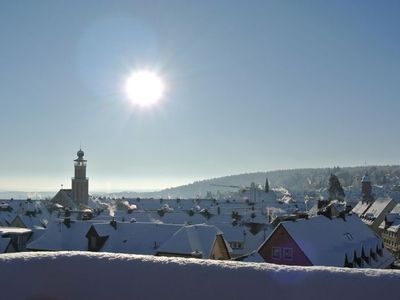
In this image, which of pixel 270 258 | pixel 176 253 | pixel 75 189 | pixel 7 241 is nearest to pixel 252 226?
pixel 176 253

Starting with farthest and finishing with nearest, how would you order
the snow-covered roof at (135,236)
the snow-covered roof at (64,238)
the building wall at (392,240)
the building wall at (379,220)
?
the building wall at (379,220), the building wall at (392,240), the snow-covered roof at (64,238), the snow-covered roof at (135,236)

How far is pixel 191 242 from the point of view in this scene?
133 ft

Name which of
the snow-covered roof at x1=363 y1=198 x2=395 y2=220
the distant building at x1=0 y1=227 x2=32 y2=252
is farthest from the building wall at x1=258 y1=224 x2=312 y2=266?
the snow-covered roof at x1=363 y1=198 x2=395 y2=220

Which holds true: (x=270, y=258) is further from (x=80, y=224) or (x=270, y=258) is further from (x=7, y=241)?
(x=7, y=241)

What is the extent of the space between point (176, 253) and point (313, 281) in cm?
3294

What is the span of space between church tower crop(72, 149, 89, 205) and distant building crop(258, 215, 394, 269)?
8807 cm

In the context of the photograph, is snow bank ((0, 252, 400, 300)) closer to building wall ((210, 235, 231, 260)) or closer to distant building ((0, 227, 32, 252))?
building wall ((210, 235, 231, 260))

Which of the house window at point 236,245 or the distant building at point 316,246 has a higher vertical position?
the distant building at point 316,246

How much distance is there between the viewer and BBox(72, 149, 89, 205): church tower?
118875 mm

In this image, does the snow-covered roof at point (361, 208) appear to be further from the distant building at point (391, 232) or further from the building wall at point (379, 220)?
the distant building at point (391, 232)

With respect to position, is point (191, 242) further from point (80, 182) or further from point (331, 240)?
point (80, 182)

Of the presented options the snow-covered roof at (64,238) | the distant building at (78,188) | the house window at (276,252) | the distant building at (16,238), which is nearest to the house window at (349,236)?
the house window at (276,252)

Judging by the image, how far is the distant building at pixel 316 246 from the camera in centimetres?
3306

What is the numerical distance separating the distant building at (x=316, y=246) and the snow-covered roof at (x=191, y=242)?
6925 mm
